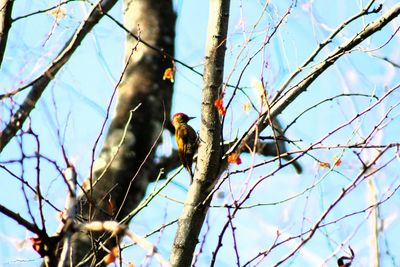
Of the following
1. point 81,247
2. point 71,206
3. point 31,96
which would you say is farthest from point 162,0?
point 71,206

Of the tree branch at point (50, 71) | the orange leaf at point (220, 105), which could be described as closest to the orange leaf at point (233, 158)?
the orange leaf at point (220, 105)

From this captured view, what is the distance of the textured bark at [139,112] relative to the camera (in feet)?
16.0

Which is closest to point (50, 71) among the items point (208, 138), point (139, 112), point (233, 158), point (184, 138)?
point (208, 138)

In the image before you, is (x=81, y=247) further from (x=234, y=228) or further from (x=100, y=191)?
(x=234, y=228)

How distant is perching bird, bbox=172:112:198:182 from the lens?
5320 mm

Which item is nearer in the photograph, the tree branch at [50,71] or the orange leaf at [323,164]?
the orange leaf at [323,164]

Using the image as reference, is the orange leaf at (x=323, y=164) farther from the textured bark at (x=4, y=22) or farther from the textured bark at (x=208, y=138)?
the textured bark at (x=4, y=22)

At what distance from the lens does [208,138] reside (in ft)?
10.4

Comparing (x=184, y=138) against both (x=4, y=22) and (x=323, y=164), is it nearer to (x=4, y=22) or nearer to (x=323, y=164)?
(x=323, y=164)

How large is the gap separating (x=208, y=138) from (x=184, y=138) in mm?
2617

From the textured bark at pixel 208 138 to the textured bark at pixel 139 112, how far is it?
4.59 ft

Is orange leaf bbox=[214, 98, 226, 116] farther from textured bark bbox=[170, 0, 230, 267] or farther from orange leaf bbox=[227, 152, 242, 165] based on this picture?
orange leaf bbox=[227, 152, 242, 165]

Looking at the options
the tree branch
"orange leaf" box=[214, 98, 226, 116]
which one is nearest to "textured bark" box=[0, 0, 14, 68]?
the tree branch

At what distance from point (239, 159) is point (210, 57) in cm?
51
